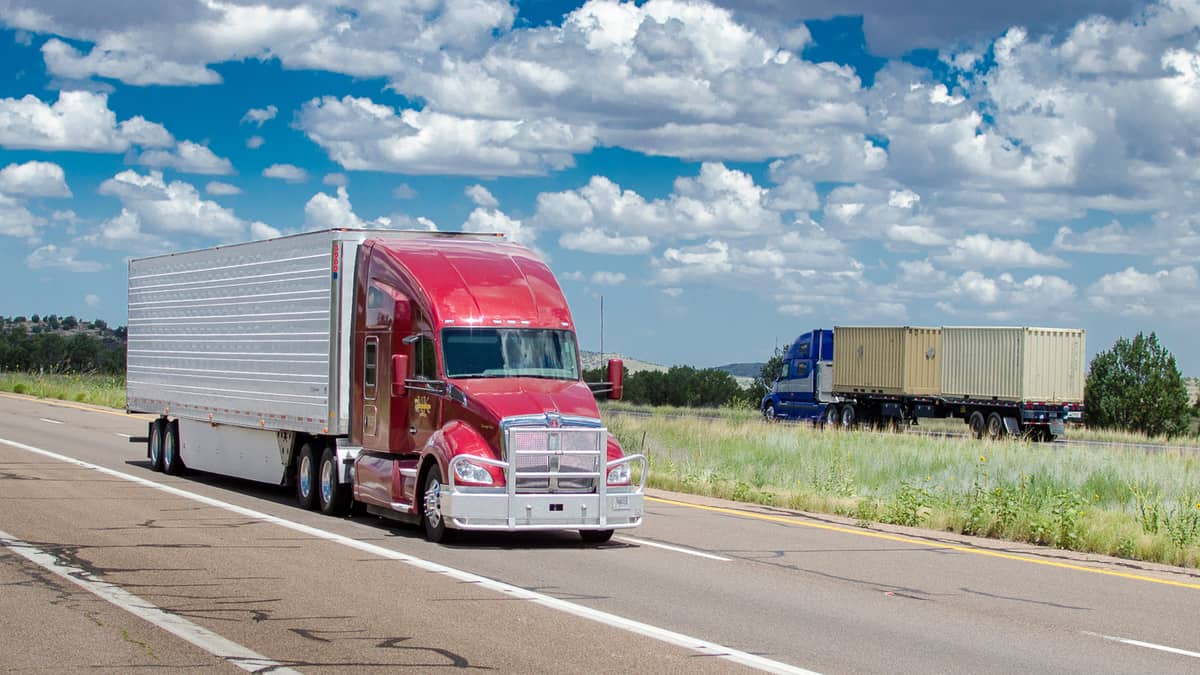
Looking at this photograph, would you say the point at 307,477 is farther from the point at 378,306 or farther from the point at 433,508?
the point at 433,508

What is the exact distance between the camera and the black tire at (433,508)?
1454cm

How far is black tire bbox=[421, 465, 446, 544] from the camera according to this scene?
Result: 47.7 feet

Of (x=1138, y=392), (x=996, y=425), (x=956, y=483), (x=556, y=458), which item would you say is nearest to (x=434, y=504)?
(x=556, y=458)

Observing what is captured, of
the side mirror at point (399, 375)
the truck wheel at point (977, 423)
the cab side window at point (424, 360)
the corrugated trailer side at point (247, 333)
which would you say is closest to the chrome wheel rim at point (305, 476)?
the corrugated trailer side at point (247, 333)

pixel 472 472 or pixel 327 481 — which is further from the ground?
pixel 472 472

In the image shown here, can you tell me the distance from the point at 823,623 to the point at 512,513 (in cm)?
460

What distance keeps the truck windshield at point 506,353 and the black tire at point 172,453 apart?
914 centimetres

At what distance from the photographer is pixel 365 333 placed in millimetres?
17172

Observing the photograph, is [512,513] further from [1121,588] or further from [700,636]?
[1121,588]

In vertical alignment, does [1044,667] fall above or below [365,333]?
below

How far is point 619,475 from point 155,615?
19.3 feet

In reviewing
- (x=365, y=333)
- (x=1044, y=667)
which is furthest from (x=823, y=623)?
(x=365, y=333)

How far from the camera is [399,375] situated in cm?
1582

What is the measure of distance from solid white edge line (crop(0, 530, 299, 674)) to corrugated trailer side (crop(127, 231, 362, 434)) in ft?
16.6
